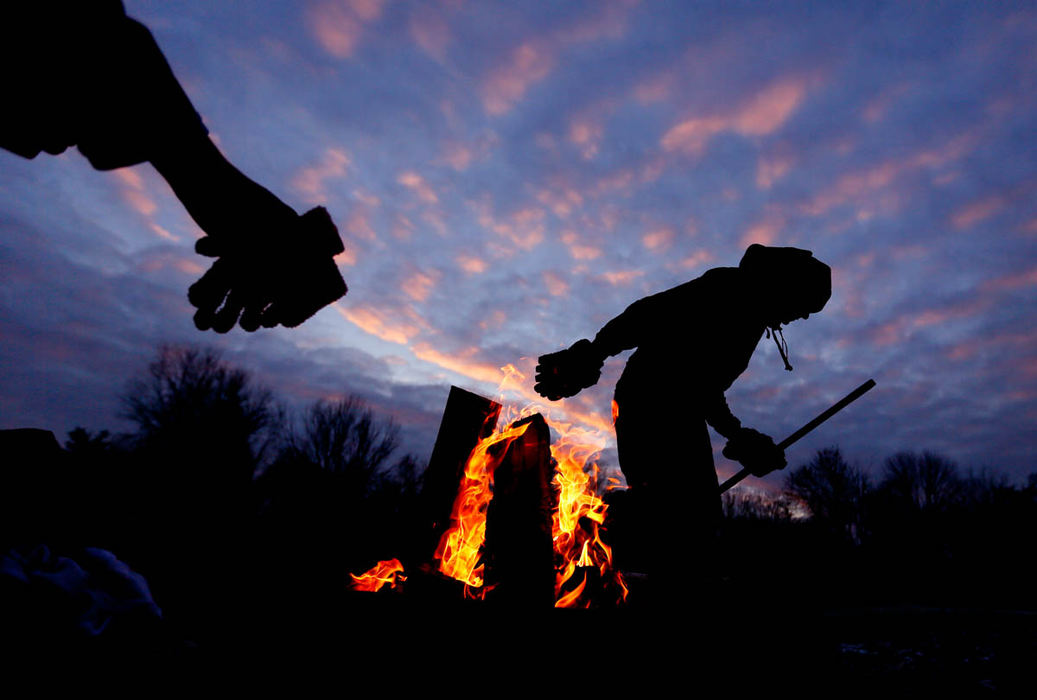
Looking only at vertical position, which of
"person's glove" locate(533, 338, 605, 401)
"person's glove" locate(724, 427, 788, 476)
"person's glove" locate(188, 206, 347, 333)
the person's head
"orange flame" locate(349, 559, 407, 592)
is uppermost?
the person's head

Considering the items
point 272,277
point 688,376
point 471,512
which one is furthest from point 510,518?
point 272,277

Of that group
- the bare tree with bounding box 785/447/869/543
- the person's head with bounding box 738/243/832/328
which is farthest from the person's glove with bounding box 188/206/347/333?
the bare tree with bounding box 785/447/869/543

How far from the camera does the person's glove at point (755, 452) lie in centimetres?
321

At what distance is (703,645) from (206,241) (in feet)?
10.3

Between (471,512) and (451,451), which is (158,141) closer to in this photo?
(451,451)

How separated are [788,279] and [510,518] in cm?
246

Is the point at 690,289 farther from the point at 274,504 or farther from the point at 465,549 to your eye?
the point at 274,504

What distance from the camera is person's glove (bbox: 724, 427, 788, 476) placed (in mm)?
3213

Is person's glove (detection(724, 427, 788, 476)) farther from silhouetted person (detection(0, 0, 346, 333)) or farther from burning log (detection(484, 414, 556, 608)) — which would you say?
silhouetted person (detection(0, 0, 346, 333))

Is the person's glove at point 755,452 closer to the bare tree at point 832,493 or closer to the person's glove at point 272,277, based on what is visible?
the person's glove at point 272,277

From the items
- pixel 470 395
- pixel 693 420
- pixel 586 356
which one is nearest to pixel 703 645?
pixel 693 420

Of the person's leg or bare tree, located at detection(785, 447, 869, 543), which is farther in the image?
bare tree, located at detection(785, 447, 869, 543)

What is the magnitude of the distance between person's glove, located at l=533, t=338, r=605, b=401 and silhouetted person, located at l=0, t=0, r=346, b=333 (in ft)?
7.72

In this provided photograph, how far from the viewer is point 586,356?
3545 mm
